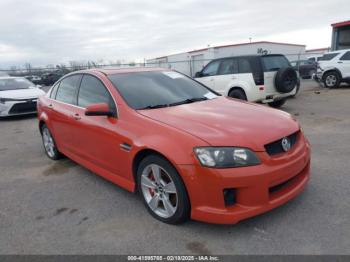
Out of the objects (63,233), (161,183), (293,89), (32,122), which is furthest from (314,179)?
(32,122)

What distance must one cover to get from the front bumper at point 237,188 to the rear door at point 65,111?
7.63ft

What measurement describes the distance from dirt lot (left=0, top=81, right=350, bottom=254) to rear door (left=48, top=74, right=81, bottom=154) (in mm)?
507

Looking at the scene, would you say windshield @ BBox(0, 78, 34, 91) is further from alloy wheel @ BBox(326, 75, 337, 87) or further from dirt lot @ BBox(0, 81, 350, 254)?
alloy wheel @ BBox(326, 75, 337, 87)

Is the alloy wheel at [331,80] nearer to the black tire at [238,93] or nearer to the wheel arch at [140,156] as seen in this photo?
the black tire at [238,93]

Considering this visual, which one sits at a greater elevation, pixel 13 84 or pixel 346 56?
pixel 346 56

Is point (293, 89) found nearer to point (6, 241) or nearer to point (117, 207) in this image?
point (117, 207)

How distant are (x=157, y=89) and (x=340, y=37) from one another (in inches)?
832

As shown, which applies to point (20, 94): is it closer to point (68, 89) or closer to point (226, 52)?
point (68, 89)

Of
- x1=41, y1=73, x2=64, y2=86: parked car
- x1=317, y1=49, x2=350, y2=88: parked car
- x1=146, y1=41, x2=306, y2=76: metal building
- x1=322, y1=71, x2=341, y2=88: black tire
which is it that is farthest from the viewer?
x1=146, y1=41, x2=306, y2=76: metal building

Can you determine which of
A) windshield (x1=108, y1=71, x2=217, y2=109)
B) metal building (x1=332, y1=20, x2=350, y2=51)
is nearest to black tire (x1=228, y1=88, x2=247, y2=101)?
windshield (x1=108, y1=71, x2=217, y2=109)

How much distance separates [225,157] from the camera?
289 cm

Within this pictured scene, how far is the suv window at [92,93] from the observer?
162 inches

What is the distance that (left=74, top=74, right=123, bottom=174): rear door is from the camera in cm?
379

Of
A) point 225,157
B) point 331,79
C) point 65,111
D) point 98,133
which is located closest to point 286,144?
point 225,157
